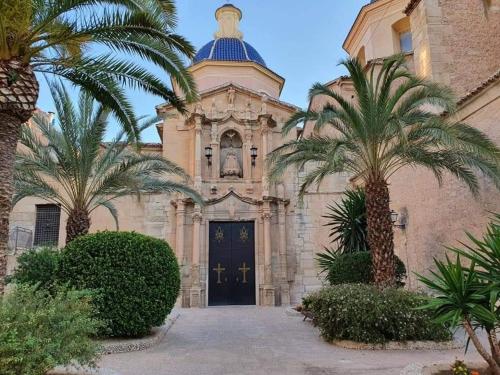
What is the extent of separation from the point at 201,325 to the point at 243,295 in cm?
594

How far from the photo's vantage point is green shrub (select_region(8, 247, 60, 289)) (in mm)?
7414

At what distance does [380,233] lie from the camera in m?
8.57

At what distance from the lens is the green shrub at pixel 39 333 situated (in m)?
3.74

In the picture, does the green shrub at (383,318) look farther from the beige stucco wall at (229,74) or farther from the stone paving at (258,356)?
the beige stucco wall at (229,74)

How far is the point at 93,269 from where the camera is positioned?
728cm

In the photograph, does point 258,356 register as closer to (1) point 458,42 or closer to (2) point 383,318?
(2) point 383,318

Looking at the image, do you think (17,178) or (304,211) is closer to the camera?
(17,178)

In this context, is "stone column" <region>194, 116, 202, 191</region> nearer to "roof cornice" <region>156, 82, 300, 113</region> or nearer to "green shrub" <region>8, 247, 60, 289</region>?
"roof cornice" <region>156, 82, 300, 113</region>

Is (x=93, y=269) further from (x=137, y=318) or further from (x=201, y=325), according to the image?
(x=201, y=325)

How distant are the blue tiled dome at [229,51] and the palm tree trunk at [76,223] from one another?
44.7 ft

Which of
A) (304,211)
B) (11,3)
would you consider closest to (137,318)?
(11,3)

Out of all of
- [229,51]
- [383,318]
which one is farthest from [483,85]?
[229,51]

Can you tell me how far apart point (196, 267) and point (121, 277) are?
884 centimetres

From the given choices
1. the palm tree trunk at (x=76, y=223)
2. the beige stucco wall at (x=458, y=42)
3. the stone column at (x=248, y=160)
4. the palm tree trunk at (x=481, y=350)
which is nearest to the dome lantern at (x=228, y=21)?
the stone column at (x=248, y=160)
